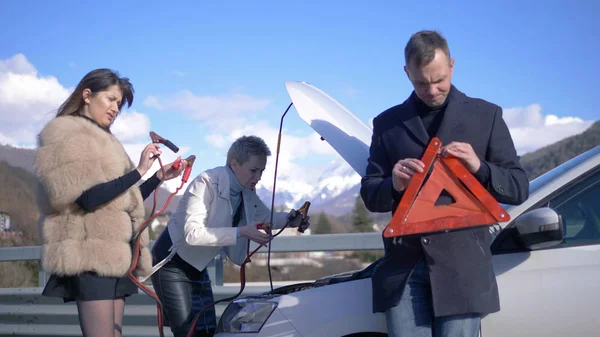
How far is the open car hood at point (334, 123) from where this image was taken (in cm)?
360

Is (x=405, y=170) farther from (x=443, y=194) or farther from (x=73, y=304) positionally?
(x=73, y=304)

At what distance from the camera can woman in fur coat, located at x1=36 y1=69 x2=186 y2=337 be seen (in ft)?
12.2

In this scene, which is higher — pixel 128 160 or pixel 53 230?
pixel 128 160

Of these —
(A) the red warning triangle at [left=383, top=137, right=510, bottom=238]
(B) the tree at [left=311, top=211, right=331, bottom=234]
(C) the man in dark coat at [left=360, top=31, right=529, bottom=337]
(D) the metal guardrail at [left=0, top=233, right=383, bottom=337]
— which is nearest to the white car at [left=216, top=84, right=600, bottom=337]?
(C) the man in dark coat at [left=360, top=31, right=529, bottom=337]

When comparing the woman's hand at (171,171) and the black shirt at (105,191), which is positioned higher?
the woman's hand at (171,171)

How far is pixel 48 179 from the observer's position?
371 centimetres

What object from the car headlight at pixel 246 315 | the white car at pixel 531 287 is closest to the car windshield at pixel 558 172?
the white car at pixel 531 287

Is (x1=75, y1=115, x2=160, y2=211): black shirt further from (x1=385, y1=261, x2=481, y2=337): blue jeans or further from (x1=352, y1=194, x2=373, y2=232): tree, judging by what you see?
(x1=352, y1=194, x2=373, y2=232): tree

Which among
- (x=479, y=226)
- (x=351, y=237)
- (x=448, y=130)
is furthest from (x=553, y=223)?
(x=351, y=237)

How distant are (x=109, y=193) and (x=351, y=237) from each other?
9.20ft

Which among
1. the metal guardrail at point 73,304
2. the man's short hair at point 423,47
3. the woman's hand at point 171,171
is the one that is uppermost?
the man's short hair at point 423,47

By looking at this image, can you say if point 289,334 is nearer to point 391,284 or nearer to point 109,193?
point 391,284

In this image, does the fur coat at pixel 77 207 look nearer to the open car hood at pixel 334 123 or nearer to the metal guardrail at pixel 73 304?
the open car hood at pixel 334 123

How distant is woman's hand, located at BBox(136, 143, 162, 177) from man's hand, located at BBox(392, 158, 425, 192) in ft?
5.66
